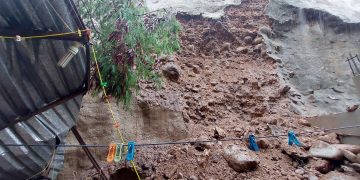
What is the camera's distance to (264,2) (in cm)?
1047

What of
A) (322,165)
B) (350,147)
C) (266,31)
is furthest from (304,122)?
(266,31)

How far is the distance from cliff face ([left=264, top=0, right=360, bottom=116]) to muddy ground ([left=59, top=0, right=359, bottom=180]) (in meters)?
0.42

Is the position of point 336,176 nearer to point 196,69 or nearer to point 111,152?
point 111,152

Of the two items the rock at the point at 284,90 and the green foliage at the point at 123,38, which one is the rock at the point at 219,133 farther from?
the green foliage at the point at 123,38

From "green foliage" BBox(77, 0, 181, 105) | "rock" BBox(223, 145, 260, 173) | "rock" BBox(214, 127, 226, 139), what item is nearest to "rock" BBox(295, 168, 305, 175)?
"rock" BBox(223, 145, 260, 173)

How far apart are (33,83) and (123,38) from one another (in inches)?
48.2

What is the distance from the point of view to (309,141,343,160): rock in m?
5.60

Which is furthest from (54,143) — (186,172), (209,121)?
(209,121)

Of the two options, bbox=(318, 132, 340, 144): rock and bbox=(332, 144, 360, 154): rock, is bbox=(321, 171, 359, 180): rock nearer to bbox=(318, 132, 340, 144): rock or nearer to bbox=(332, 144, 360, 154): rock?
bbox=(332, 144, 360, 154): rock

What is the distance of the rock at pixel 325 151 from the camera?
5.60 m

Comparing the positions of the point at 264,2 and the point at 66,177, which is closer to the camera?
the point at 66,177

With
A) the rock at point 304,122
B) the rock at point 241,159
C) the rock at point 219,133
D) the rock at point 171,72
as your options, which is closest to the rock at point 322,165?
the rock at point 241,159

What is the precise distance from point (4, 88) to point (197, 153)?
3.56 metres

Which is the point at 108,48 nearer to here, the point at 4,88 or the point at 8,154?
the point at 4,88
